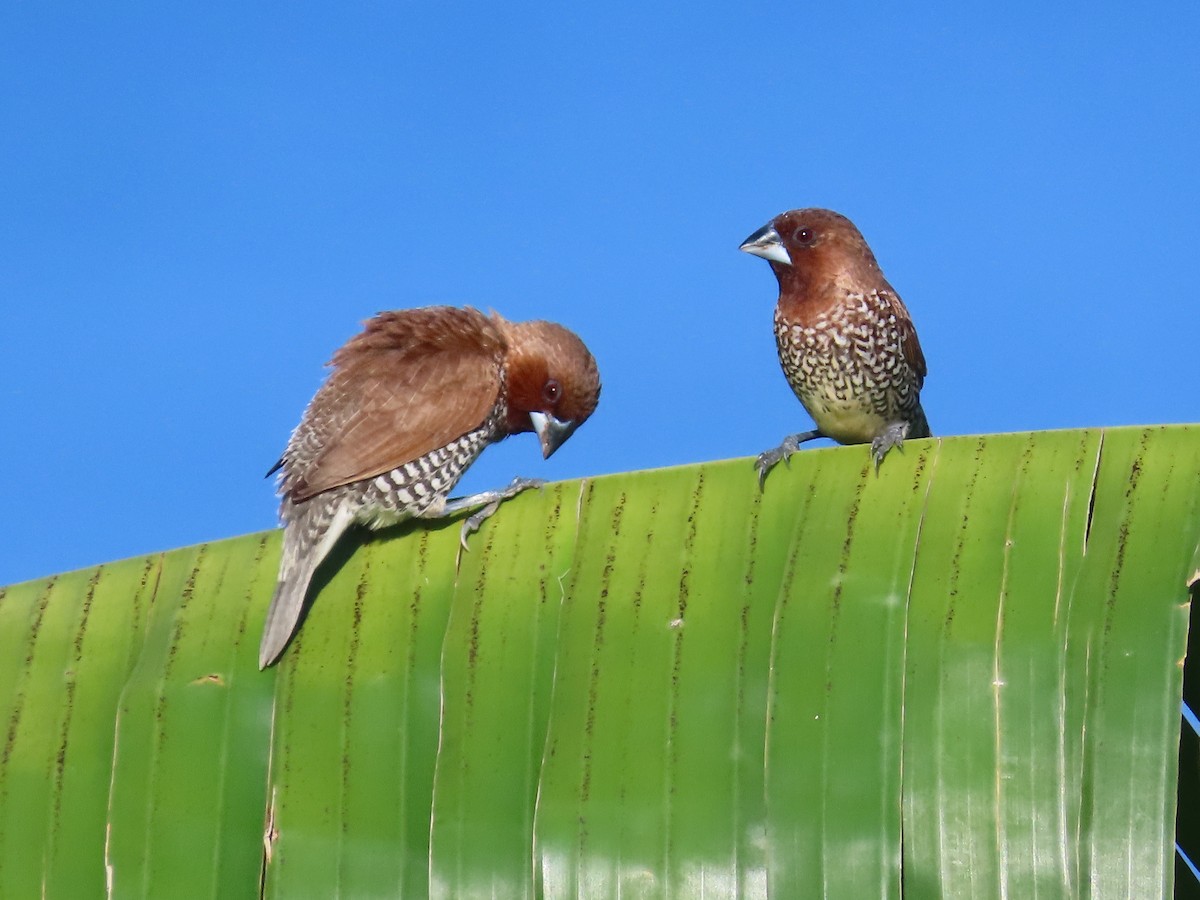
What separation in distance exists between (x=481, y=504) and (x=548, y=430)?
1.30m

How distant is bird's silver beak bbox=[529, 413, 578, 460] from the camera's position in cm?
487

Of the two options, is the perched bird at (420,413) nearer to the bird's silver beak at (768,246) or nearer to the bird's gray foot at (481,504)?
the bird's gray foot at (481,504)

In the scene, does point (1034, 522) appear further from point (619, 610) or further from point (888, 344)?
point (888, 344)

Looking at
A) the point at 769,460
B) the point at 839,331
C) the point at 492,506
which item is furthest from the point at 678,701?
the point at 839,331

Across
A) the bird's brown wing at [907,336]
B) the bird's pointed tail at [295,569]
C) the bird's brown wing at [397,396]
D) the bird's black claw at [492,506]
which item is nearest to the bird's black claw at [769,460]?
the bird's black claw at [492,506]

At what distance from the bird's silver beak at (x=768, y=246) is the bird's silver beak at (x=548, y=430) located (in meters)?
0.86

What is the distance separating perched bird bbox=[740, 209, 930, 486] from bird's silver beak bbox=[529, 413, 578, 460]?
0.79 m

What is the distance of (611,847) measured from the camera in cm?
256

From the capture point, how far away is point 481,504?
11.8ft

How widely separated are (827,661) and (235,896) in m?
1.21

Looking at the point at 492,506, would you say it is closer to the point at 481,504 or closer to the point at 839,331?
the point at 481,504

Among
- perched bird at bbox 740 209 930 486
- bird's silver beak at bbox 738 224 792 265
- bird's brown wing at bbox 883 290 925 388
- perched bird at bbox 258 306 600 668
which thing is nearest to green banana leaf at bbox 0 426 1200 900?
perched bird at bbox 258 306 600 668

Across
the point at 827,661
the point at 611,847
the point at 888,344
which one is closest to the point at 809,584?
the point at 827,661

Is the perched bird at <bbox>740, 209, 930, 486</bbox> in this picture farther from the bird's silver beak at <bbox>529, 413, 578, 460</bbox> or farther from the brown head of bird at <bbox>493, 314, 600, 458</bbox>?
the bird's silver beak at <bbox>529, 413, 578, 460</bbox>
